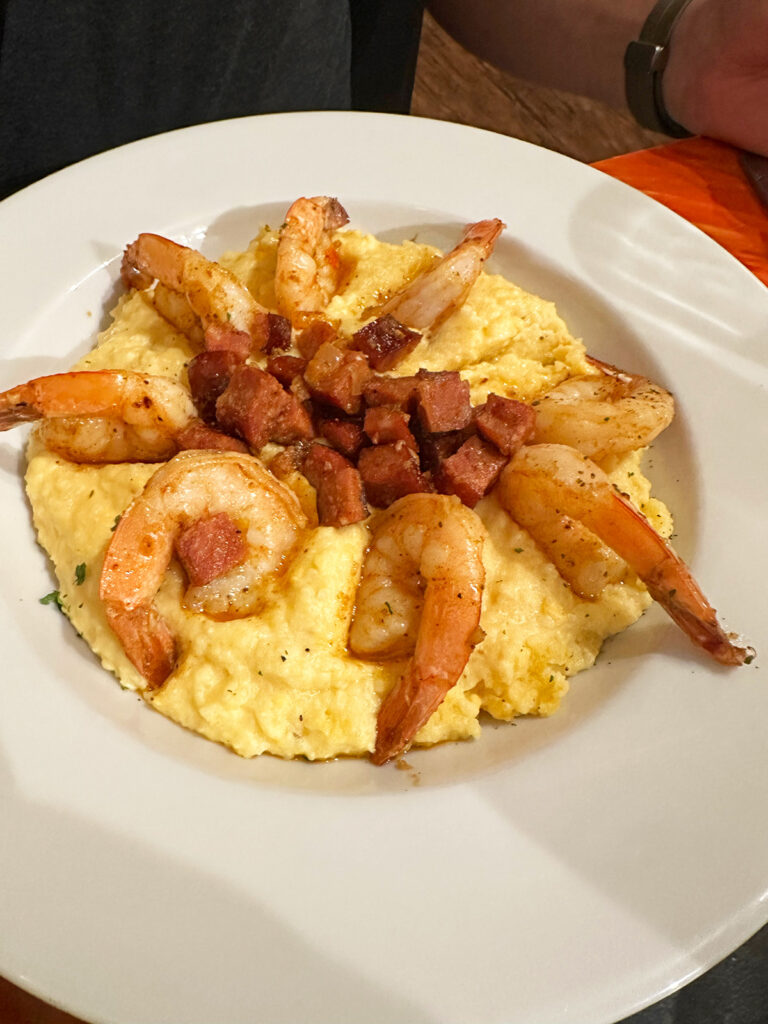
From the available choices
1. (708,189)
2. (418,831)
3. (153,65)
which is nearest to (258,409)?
(418,831)

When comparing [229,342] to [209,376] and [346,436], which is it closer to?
[209,376]

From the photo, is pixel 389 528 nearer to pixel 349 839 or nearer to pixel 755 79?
pixel 349 839

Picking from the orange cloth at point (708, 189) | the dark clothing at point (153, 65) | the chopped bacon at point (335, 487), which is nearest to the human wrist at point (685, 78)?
the orange cloth at point (708, 189)

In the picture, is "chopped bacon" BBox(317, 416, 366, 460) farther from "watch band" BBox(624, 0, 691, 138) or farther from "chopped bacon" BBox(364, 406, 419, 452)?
"watch band" BBox(624, 0, 691, 138)

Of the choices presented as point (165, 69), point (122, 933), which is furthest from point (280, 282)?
point (122, 933)

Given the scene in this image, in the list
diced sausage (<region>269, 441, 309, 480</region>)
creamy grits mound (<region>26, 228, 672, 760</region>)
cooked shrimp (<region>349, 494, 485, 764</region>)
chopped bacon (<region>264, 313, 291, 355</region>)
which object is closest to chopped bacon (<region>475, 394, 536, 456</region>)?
creamy grits mound (<region>26, 228, 672, 760</region>)

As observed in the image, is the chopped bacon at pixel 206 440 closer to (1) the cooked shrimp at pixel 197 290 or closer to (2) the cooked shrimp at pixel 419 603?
(1) the cooked shrimp at pixel 197 290
